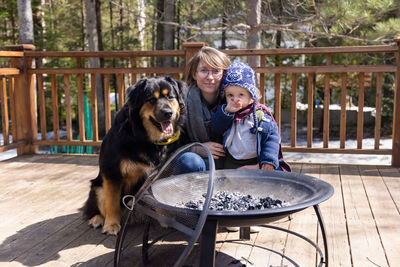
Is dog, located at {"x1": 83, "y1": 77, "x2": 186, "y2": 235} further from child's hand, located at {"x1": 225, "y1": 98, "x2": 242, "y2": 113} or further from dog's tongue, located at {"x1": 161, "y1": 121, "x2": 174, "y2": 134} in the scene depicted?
child's hand, located at {"x1": 225, "y1": 98, "x2": 242, "y2": 113}

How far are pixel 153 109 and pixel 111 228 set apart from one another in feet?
2.92

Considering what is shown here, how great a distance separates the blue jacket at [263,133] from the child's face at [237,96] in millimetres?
89

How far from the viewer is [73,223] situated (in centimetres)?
297

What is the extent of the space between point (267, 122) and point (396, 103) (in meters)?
2.59

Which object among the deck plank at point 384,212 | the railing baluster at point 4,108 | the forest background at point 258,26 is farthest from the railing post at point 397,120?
the railing baluster at point 4,108

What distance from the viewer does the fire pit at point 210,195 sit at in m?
1.52

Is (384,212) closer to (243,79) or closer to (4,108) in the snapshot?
(243,79)

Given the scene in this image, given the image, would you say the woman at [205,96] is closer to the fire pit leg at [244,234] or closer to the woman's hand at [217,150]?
the woman's hand at [217,150]

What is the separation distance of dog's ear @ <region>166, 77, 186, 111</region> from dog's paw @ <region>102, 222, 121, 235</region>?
0.95m

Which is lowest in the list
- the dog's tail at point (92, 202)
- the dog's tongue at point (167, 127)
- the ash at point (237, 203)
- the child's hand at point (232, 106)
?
the dog's tail at point (92, 202)

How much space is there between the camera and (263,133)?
8.08 ft

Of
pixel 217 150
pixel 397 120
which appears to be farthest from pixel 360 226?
pixel 397 120

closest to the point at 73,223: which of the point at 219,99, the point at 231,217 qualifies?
the point at 219,99

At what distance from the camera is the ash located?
182cm
